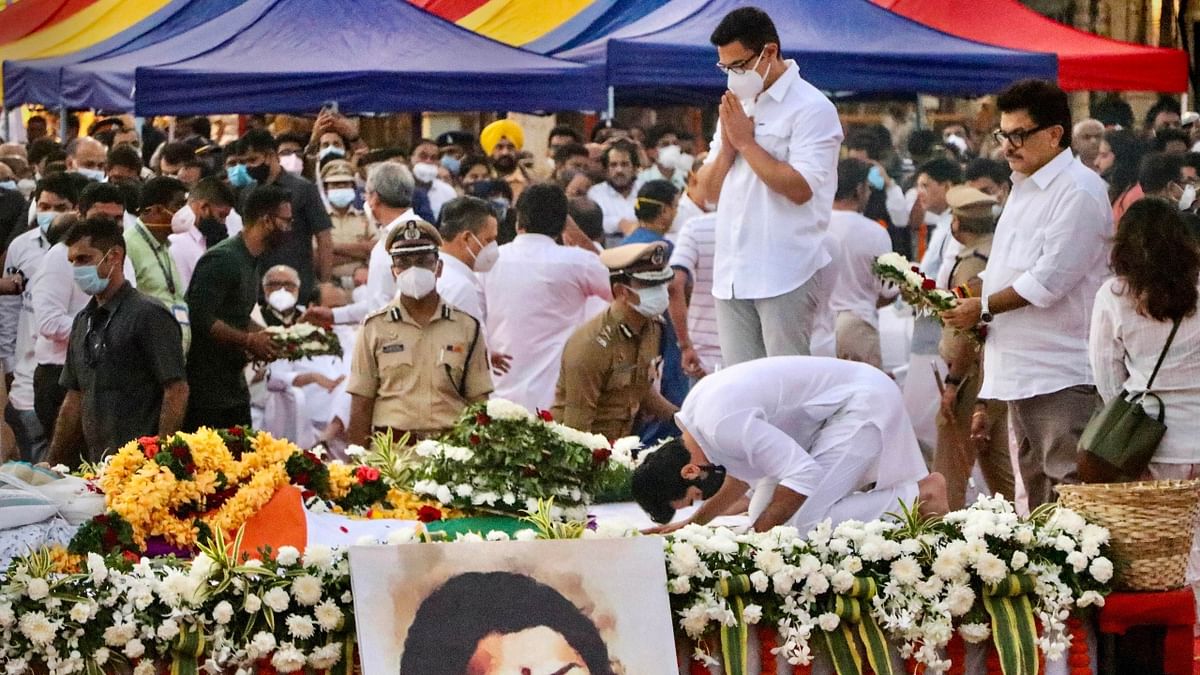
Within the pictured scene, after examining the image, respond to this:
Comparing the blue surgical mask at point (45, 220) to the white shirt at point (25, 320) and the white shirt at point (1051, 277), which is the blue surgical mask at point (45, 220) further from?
the white shirt at point (1051, 277)

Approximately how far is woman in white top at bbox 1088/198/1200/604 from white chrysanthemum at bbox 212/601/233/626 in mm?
3293

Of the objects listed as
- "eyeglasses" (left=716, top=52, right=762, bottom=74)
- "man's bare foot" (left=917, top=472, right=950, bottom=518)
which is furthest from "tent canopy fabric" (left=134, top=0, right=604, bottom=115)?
"man's bare foot" (left=917, top=472, right=950, bottom=518)

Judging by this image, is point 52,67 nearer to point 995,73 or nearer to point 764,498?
point 995,73

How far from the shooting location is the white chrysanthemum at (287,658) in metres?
4.68

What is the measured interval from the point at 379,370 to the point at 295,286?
2821mm

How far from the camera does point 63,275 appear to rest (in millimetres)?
9039

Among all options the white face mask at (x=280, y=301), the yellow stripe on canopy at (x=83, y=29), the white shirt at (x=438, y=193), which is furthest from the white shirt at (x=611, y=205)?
the yellow stripe on canopy at (x=83, y=29)

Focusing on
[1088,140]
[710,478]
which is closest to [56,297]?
[710,478]

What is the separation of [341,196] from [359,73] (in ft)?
2.48

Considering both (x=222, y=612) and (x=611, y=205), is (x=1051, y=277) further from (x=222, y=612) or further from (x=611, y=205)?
(x=611, y=205)

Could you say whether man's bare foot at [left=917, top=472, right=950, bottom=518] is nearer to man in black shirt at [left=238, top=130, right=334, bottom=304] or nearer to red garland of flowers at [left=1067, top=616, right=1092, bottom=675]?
red garland of flowers at [left=1067, top=616, right=1092, bottom=675]

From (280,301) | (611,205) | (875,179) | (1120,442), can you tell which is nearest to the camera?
(1120,442)

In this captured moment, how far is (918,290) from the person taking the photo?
734 centimetres

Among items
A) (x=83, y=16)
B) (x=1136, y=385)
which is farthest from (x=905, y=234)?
(x=1136, y=385)
